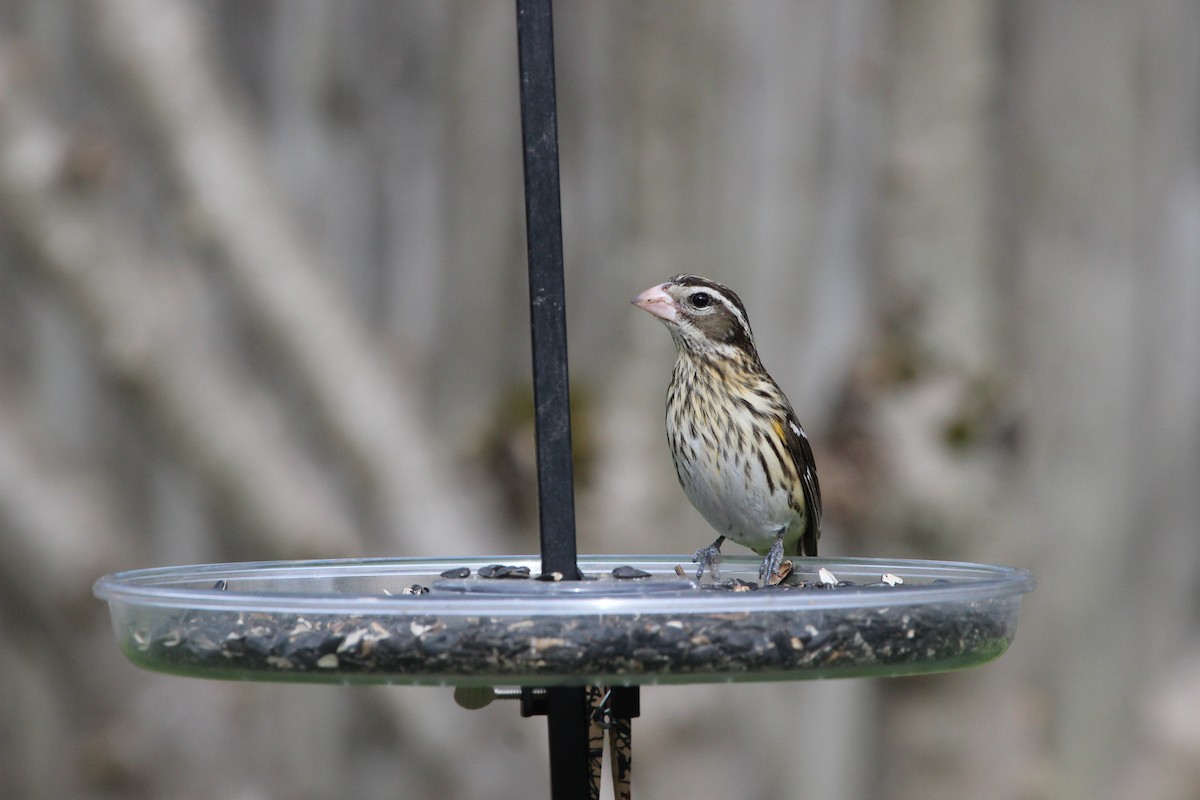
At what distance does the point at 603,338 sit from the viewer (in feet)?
16.3

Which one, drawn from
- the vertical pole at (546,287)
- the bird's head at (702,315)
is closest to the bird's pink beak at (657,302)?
the bird's head at (702,315)

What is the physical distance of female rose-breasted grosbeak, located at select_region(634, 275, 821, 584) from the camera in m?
4.18

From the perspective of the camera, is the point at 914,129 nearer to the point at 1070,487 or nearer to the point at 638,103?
the point at 638,103

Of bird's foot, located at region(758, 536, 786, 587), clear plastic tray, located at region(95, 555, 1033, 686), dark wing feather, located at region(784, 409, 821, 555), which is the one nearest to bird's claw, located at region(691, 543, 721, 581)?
bird's foot, located at region(758, 536, 786, 587)

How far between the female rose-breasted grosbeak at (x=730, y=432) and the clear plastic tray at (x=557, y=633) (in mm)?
1705

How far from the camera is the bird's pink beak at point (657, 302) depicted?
4.07 metres

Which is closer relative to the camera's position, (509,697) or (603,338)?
(509,697)

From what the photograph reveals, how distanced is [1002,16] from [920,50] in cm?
36

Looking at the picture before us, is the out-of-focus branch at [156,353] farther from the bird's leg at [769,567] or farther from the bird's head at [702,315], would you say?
the bird's leg at [769,567]

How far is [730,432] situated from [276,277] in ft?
5.19

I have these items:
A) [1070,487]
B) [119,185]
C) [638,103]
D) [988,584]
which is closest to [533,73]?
[988,584]

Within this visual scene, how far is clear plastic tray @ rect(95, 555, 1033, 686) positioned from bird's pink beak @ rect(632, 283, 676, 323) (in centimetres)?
166

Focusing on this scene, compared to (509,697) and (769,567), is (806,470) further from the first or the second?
(509,697)

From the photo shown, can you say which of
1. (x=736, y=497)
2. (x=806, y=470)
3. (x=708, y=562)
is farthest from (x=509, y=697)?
(x=806, y=470)
